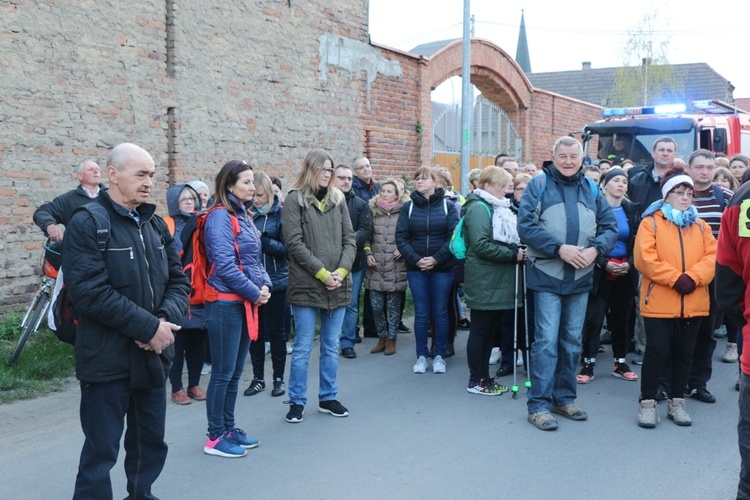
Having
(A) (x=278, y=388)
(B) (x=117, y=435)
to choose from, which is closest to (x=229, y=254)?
(B) (x=117, y=435)

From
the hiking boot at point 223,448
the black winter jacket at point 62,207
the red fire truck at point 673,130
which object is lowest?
the hiking boot at point 223,448

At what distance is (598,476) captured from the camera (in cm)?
467

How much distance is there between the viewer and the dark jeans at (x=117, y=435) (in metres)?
3.64

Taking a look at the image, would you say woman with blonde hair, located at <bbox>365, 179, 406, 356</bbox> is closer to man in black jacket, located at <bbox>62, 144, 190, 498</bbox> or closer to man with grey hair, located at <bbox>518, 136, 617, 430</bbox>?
man with grey hair, located at <bbox>518, 136, 617, 430</bbox>

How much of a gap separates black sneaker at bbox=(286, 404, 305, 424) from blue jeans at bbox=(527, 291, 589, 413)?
174 centimetres

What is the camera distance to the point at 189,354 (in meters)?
6.42

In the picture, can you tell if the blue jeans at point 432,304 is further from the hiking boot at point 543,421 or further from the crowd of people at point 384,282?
the hiking boot at point 543,421

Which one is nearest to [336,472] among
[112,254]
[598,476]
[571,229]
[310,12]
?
A: [598,476]

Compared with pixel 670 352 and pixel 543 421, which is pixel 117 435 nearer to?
pixel 543 421

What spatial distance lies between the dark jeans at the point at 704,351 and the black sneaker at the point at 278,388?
11.3 ft

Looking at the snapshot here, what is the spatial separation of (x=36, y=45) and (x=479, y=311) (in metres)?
5.61

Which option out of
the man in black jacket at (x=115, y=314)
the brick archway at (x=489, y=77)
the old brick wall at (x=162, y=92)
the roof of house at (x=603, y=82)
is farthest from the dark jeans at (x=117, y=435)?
the roof of house at (x=603, y=82)

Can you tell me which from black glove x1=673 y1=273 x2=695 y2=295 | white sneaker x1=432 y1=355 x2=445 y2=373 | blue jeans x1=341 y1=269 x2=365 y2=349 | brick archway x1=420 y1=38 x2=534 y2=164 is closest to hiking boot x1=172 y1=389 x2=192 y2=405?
blue jeans x1=341 y1=269 x2=365 y2=349

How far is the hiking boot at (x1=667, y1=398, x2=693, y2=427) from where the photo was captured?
5.66 meters
